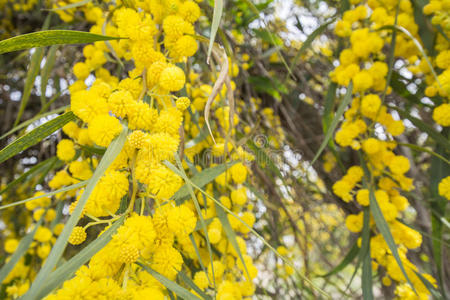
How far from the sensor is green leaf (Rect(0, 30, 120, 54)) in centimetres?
39

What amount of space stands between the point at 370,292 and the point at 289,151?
538mm

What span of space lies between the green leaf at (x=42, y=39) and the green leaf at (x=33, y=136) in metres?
0.10

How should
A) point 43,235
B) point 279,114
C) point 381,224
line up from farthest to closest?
1. point 279,114
2. point 43,235
3. point 381,224

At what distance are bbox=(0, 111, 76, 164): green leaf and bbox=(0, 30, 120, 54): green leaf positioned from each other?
0.10 meters

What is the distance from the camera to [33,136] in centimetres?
44

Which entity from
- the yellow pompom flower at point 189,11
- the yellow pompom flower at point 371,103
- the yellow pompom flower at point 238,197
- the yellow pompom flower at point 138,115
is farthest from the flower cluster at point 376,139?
the yellow pompom flower at point 138,115

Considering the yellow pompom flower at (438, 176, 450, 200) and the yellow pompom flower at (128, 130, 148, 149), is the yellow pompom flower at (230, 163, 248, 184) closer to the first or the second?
the yellow pompom flower at (128, 130, 148, 149)

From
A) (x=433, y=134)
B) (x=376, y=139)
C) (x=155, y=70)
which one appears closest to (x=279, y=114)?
(x=376, y=139)

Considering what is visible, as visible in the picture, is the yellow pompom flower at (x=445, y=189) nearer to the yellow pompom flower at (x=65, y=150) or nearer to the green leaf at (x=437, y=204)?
the green leaf at (x=437, y=204)

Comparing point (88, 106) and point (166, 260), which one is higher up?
point (88, 106)

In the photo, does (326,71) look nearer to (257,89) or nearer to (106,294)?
(257,89)

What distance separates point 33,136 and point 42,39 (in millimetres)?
130

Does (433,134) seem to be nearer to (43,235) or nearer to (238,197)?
(238,197)

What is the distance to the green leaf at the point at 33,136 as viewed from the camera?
43cm
